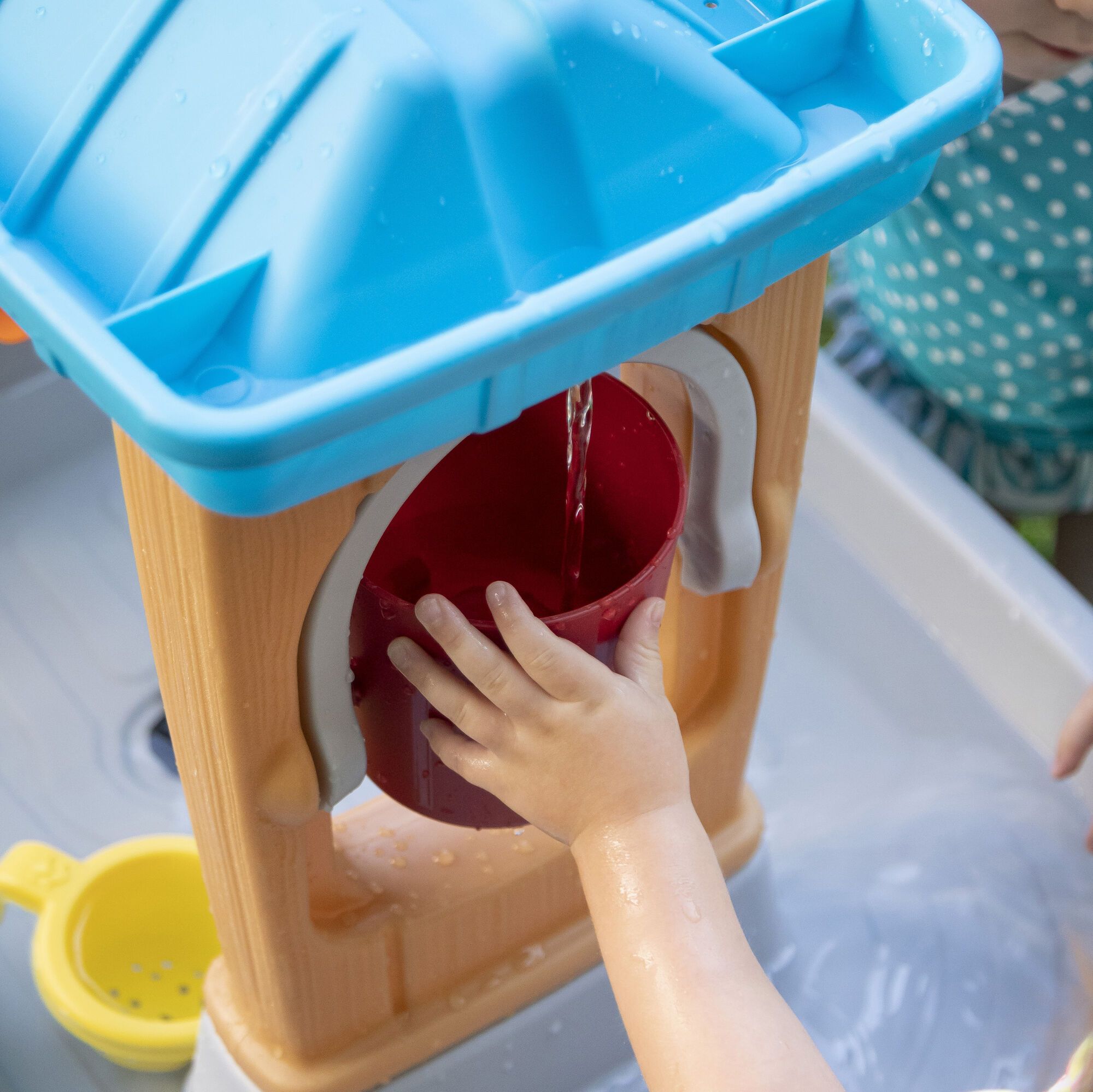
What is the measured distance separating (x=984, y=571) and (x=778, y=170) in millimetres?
723

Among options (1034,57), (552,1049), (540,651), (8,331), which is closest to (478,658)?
(540,651)

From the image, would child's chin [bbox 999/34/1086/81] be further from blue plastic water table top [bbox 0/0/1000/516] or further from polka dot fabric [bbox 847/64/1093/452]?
blue plastic water table top [bbox 0/0/1000/516]

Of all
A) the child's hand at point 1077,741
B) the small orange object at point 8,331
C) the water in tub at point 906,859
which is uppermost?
the small orange object at point 8,331

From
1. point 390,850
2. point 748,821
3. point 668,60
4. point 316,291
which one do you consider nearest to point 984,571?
point 748,821

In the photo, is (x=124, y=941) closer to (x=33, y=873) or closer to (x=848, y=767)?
(x=33, y=873)

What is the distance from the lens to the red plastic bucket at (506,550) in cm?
69

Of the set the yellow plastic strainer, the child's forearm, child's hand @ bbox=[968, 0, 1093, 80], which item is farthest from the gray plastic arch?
child's hand @ bbox=[968, 0, 1093, 80]

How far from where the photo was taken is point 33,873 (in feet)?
3.38

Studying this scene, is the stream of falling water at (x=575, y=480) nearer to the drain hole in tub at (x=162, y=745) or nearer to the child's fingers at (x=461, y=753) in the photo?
the child's fingers at (x=461, y=753)

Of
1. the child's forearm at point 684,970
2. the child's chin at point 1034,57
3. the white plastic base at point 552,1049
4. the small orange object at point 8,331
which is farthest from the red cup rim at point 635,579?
the child's chin at point 1034,57

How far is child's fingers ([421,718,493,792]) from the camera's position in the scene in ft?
2.25

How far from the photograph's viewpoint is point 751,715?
3.06 ft

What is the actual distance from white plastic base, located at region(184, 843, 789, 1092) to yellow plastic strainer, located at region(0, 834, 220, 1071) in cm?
6

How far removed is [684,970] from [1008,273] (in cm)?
88
